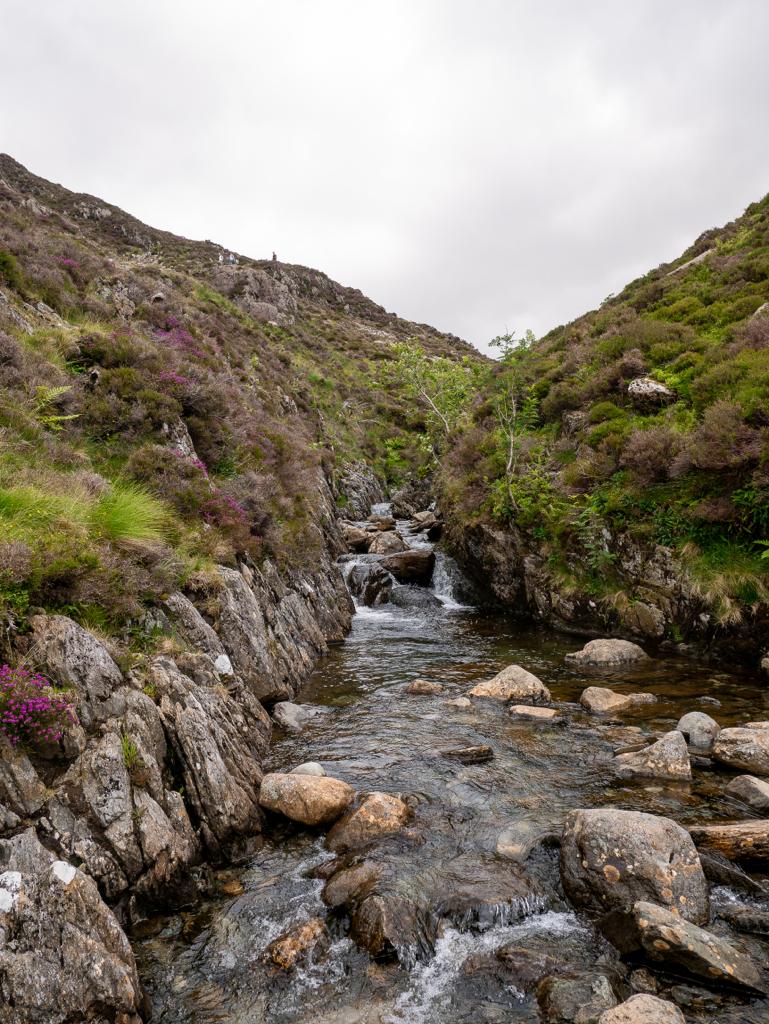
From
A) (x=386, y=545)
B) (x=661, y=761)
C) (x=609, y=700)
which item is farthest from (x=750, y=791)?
(x=386, y=545)

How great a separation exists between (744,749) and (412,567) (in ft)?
52.8

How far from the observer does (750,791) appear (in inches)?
266

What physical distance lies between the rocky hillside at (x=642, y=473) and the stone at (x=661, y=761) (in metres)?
5.49

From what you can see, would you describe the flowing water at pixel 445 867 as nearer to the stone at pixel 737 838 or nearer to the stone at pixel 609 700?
the stone at pixel 609 700

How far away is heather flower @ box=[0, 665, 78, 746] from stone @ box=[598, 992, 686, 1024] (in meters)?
5.38

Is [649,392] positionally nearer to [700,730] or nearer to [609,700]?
[609,700]

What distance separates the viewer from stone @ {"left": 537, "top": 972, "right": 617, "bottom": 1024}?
4.05m

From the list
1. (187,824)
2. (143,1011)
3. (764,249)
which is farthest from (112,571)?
(764,249)

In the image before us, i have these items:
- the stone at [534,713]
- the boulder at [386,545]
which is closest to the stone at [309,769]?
the stone at [534,713]

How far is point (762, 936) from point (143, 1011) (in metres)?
5.68

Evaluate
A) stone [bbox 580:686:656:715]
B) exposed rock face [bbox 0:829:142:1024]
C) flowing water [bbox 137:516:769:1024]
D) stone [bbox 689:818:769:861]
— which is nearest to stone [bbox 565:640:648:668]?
flowing water [bbox 137:516:769:1024]

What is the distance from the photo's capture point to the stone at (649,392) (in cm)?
1734

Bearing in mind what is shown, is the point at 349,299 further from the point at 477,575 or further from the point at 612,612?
the point at 612,612

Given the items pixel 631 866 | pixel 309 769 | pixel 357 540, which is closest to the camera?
pixel 631 866
